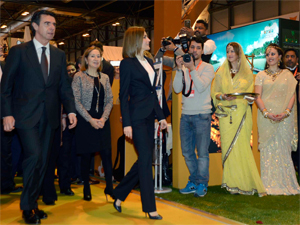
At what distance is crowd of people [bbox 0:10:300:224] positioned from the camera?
298 centimetres

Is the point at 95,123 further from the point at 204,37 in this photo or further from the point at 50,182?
the point at 204,37

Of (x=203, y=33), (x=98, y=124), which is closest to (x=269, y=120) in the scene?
(x=203, y=33)

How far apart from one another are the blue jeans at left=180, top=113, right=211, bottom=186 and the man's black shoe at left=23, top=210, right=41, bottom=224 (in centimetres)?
187

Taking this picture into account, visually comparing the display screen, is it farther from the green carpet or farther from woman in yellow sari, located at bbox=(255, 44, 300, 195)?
the green carpet

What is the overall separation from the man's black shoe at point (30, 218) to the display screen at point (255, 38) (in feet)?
25.7

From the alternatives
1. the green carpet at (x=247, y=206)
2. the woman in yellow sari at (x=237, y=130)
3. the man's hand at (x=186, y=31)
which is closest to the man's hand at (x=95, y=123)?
the green carpet at (x=247, y=206)

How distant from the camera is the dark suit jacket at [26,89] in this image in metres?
2.93

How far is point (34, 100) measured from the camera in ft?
9.78

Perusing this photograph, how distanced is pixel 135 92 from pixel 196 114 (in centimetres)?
117

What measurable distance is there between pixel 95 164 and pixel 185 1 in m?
4.01

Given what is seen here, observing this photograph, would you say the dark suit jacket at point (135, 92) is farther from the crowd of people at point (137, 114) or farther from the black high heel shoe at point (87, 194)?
the black high heel shoe at point (87, 194)

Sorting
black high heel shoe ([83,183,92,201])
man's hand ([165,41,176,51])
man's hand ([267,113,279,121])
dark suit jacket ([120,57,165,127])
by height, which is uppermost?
man's hand ([165,41,176,51])

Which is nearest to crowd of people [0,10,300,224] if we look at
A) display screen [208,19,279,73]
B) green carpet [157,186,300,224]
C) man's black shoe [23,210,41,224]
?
man's black shoe [23,210,41,224]

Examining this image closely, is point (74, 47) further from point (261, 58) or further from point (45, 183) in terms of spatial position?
point (45, 183)
